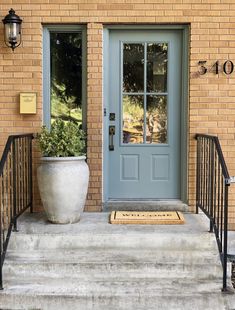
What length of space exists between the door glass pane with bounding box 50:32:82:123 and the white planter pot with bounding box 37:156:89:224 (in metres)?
1.02

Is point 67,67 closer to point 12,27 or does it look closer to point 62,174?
point 12,27

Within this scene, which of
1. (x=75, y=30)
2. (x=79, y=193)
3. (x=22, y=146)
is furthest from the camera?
(x=75, y=30)

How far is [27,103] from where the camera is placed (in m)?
5.21

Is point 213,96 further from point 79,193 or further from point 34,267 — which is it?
point 34,267

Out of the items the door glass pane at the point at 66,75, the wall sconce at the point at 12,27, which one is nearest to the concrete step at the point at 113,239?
the door glass pane at the point at 66,75

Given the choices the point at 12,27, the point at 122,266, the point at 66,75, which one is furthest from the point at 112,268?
the point at 12,27

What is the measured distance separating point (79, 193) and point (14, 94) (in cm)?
153

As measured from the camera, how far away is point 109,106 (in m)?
5.41

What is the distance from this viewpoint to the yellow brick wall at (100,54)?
17.0 ft

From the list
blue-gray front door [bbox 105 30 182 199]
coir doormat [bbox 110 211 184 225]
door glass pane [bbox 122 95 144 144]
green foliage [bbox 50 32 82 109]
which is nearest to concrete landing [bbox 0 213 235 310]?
coir doormat [bbox 110 211 184 225]

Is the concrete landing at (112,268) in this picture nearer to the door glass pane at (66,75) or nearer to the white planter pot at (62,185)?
the white planter pot at (62,185)

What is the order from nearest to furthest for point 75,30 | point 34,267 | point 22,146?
point 34,267 < point 22,146 < point 75,30

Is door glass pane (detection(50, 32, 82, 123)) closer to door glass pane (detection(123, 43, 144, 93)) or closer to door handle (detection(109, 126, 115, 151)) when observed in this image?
door handle (detection(109, 126, 115, 151))

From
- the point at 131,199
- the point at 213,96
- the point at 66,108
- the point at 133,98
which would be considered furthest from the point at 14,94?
the point at 213,96
